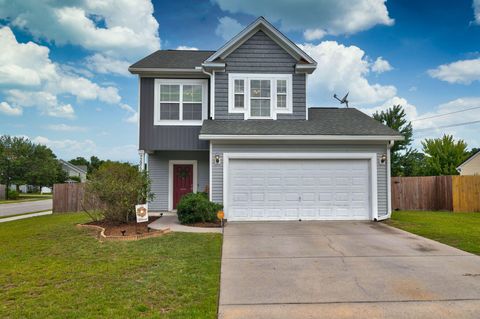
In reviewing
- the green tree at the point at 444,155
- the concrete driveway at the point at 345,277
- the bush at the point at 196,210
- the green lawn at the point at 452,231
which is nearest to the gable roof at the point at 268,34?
the bush at the point at 196,210

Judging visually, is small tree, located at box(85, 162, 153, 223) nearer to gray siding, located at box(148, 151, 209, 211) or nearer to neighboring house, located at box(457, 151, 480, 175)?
gray siding, located at box(148, 151, 209, 211)

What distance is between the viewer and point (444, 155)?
33594mm

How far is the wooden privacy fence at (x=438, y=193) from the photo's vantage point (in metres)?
15.6

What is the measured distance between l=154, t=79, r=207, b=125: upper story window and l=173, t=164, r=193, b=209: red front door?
2.30m

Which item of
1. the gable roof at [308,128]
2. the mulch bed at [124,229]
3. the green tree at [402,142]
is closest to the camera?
the mulch bed at [124,229]

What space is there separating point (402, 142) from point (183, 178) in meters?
31.1

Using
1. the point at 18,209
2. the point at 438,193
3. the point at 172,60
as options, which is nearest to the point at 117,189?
the point at 172,60

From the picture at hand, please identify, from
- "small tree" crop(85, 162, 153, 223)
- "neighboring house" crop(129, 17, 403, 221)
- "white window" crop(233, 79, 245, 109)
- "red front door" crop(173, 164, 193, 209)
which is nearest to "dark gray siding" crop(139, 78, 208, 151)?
"neighboring house" crop(129, 17, 403, 221)

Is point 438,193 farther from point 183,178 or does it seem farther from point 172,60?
point 172,60

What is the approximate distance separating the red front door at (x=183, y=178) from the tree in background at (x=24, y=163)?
3670cm

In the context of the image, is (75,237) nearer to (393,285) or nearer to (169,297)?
(169,297)

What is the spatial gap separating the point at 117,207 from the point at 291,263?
6.45 meters

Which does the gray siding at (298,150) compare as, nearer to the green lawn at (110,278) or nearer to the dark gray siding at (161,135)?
the dark gray siding at (161,135)

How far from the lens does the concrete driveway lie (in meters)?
4.08
